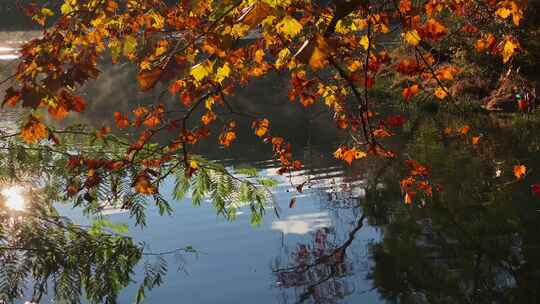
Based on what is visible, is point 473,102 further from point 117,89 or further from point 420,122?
point 117,89

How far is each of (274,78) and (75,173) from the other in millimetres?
39212

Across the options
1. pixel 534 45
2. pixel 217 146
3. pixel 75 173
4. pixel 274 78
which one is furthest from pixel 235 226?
pixel 274 78

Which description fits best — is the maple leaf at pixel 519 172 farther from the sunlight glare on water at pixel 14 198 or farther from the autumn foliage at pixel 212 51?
the sunlight glare on water at pixel 14 198

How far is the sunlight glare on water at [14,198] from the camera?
7.71m

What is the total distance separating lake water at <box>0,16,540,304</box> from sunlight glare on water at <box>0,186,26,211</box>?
236 cm

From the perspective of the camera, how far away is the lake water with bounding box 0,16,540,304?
9.80 metres

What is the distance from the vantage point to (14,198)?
26.4 feet

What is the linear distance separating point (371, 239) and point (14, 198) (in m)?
6.23

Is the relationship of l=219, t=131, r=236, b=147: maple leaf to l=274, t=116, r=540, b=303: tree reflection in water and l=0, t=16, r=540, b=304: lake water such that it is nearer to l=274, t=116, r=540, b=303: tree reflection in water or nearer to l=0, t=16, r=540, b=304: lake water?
l=0, t=16, r=540, b=304: lake water

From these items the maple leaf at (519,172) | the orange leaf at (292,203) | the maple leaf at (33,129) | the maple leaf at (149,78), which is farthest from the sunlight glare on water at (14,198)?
the maple leaf at (519,172)

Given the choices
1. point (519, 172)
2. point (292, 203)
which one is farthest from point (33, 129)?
point (519, 172)

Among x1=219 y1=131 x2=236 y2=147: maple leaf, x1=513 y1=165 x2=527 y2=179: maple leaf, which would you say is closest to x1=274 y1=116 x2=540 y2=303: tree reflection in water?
x1=513 y1=165 x2=527 y2=179: maple leaf

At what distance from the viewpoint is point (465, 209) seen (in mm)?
13312

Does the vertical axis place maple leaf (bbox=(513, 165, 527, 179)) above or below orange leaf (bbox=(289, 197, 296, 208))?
above
